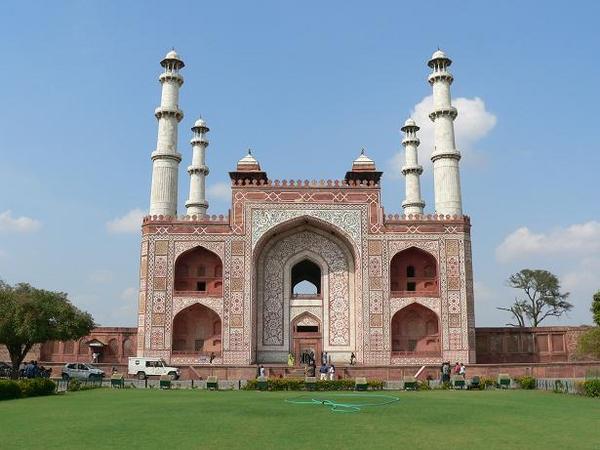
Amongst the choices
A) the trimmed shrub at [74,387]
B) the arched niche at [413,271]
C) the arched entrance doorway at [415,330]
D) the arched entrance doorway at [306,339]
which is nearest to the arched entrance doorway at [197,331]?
the arched entrance doorway at [306,339]

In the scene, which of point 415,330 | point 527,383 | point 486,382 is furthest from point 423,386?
point 415,330

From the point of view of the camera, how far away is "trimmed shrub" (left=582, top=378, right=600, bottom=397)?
653 inches

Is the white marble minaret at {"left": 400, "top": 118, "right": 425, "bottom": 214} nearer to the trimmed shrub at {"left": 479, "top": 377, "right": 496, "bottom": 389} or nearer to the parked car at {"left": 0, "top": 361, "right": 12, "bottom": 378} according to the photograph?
the trimmed shrub at {"left": 479, "top": 377, "right": 496, "bottom": 389}

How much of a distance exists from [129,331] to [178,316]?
3635 mm

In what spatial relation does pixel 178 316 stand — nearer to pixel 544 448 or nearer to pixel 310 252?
pixel 310 252

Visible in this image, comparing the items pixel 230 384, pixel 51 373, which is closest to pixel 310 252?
pixel 230 384

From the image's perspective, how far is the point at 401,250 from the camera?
1134 inches

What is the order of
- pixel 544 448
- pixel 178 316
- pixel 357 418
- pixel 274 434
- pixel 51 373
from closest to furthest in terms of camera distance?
1. pixel 544 448
2. pixel 274 434
3. pixel 357 418
4. pixel 51 373
5. pixel 178 316

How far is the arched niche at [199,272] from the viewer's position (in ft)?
97.1

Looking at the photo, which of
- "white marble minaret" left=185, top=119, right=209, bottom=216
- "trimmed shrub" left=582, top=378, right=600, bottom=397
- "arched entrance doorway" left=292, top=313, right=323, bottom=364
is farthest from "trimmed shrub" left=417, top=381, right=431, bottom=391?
"white marble minaret" left=185, top=119, right=209, bottom=216

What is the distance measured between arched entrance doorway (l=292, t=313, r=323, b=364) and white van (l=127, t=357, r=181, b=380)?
598cm

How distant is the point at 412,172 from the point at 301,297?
11.5m

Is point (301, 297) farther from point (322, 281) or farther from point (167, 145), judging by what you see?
point (167, 145)

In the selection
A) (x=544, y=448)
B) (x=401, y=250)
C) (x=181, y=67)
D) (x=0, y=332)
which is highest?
(x=181, y=67)
